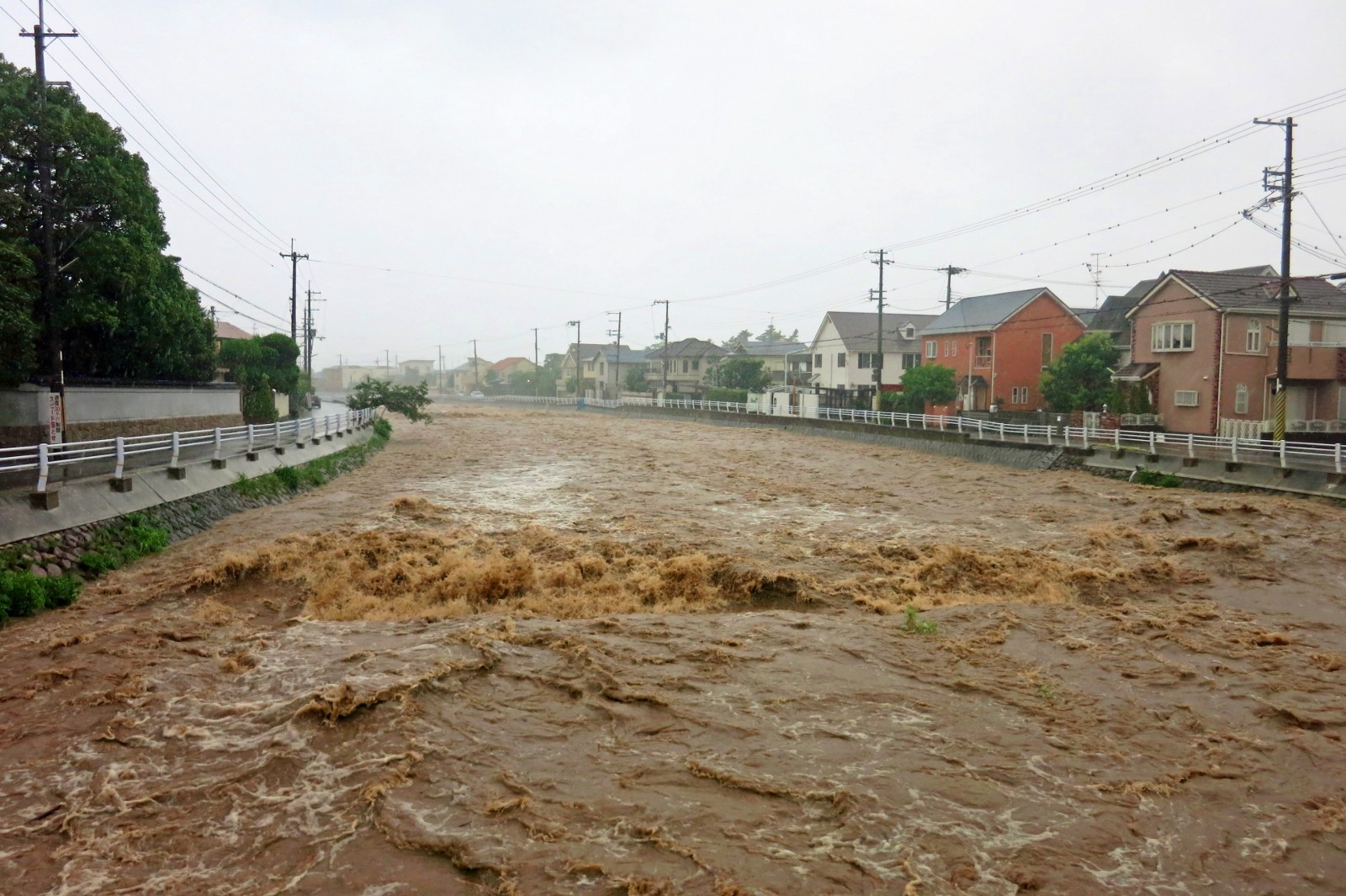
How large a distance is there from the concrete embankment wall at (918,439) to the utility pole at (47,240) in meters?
27.4

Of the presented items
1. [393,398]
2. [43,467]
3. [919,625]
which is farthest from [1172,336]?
[393,398]

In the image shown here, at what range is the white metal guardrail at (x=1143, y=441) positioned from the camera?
21484mm

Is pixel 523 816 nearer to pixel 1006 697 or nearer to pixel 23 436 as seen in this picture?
pixel 1006 697

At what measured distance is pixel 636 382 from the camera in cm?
8519

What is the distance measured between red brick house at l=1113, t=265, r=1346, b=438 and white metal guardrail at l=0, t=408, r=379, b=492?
99.7 feet

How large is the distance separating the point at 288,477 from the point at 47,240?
25.9ft

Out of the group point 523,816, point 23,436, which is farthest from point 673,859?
point 23,436

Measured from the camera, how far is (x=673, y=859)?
6.25m

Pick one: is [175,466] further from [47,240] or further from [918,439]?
[918,439]

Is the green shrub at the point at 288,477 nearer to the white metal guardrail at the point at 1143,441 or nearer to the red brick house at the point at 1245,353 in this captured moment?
the white metal guardrail at the point at 1143,441

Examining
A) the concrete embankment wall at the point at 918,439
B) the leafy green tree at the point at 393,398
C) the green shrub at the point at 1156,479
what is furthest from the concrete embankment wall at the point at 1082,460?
the leafy green tree at the point at 393,398

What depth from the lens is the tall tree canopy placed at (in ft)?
56.3

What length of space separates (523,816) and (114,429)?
21.0 meters

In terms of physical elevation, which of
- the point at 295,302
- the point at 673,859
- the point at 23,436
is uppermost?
the point at 295,302
